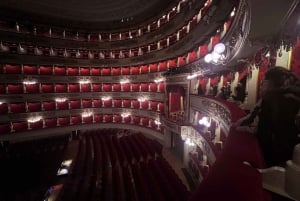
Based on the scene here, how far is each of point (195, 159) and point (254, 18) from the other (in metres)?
12.5

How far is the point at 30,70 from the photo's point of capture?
23.2m

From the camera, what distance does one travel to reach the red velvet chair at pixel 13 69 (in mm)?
21745

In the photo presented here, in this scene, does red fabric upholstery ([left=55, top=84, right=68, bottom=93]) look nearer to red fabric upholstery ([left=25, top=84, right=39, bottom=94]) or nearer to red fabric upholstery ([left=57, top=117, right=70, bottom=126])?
red fabric upholstery ([left=25, top=84, right=39, bottom=94])

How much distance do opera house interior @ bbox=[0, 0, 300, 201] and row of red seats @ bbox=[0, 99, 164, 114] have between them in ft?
0.45

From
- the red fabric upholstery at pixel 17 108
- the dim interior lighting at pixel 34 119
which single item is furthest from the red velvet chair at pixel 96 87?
the red fabric upholstery at pixel 17 108

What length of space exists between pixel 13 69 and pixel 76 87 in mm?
7437

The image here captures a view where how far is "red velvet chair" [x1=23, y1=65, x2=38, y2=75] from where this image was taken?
22798mm

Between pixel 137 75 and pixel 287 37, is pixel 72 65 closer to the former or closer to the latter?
pixel 137 75

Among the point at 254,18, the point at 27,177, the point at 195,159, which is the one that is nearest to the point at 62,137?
the point at 27,177

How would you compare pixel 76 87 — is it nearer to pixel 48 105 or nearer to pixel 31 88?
pixel 48 105

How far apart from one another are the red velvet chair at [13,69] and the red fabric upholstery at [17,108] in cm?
378

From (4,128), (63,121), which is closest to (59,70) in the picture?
(63,121)

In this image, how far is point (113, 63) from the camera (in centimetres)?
2772

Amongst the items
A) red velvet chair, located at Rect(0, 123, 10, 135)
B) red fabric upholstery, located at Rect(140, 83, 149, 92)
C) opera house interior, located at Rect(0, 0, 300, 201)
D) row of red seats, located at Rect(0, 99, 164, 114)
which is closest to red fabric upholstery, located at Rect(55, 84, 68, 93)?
opera house interior, located at Rect(0, 0, 300, 201)
